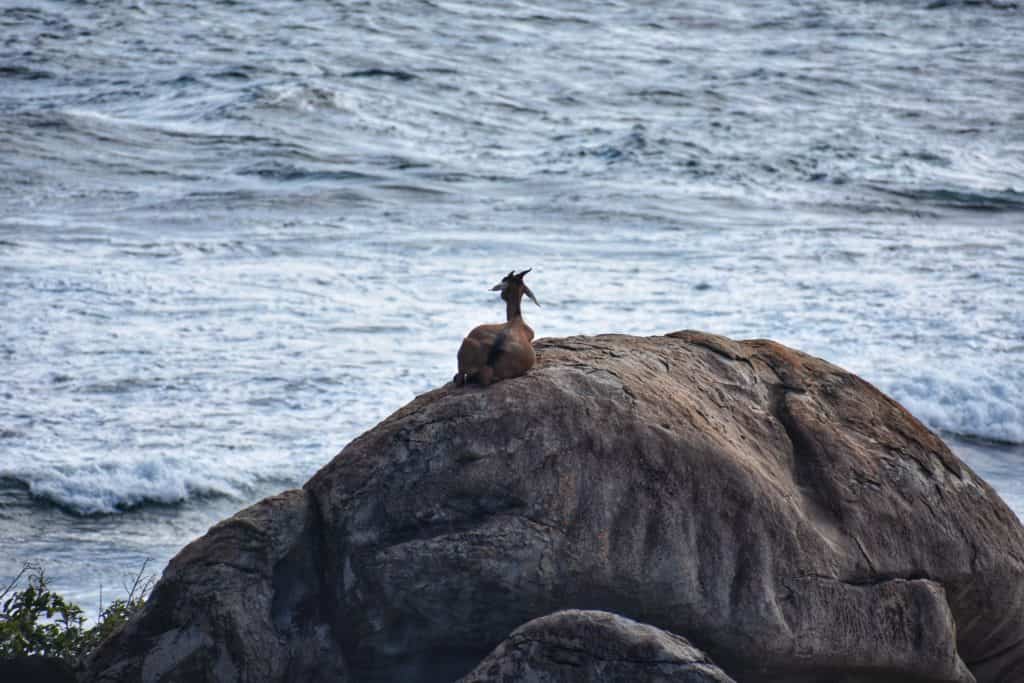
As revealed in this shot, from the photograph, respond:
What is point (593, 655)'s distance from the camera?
435cm

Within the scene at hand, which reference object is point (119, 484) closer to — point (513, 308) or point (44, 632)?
point (44, 632)

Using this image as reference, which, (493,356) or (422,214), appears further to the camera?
(422,214)

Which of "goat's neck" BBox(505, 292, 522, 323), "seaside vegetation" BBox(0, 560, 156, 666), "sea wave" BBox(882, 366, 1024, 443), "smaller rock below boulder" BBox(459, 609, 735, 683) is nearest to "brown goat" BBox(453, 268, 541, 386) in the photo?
"goat's neck" BBox(505, 292, 522, 323)

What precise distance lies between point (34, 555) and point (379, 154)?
1317 cm

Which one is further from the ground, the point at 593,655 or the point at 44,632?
the point at 593,655

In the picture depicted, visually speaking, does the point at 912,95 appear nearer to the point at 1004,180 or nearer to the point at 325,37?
the point at 1004,180

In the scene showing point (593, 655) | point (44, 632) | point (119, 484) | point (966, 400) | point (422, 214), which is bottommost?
point (966, 400)

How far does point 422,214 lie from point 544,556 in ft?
45.0

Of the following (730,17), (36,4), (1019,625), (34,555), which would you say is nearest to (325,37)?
(36,4)

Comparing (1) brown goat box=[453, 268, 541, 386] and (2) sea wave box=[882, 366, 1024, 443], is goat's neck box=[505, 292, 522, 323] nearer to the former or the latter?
(1) brown goat box=[453, 268, 541, 386]

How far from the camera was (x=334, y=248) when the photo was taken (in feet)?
54.6

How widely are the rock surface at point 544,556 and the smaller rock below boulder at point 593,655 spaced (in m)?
0.55

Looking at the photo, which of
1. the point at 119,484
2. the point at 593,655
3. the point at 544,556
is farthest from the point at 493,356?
the point at 119,484

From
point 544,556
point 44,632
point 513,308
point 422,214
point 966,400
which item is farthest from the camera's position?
point 422,214
